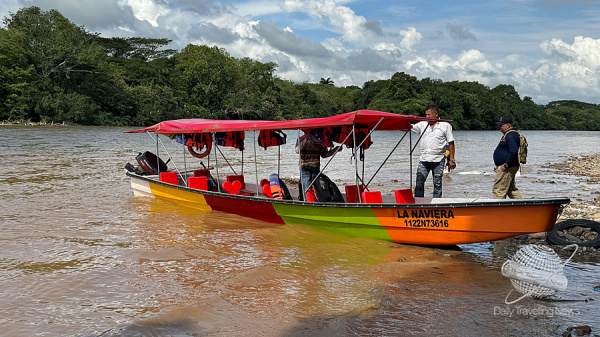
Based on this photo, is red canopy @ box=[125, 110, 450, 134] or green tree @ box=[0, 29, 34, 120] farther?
green tree @ box=[0, 29, 34, 120]

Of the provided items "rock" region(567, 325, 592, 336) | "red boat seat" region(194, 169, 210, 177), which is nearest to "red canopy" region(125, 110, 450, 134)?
"red boat seat" region(194, 169, 210, 177)

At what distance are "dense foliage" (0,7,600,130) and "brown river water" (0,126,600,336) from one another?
47.3 m

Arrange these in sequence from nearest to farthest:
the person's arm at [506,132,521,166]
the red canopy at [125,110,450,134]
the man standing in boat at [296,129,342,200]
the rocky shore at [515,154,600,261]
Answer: the rocky shore at [515,154,600,261], the red canopy at [125,110,450,134], the person's arm at [506,132,521,166], the man standing in boat at [296,129,342,200]

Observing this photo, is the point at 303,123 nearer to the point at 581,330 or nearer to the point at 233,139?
the point at 233,139

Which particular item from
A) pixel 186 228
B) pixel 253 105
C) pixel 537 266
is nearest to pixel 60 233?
pixel 186 228

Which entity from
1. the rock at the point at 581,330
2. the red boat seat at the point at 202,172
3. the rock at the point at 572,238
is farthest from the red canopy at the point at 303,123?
the rock at the point at 581,330

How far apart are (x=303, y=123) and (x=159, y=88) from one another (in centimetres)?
6278

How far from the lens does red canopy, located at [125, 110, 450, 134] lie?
24.2 ft

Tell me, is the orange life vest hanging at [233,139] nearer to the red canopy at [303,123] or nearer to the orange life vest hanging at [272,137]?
the red canopy at [303,123]

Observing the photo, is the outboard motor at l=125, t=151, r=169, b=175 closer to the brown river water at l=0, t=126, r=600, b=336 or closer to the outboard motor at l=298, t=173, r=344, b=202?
the brown river water at l=0, t=126, r=600, b=336

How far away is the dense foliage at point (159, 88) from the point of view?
51.2 m

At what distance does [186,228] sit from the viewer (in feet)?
29.2

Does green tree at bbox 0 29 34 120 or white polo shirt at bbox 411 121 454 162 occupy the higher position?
green tree at bbox 0 29 34 120

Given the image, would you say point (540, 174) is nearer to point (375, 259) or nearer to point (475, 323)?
point (375, 259)
